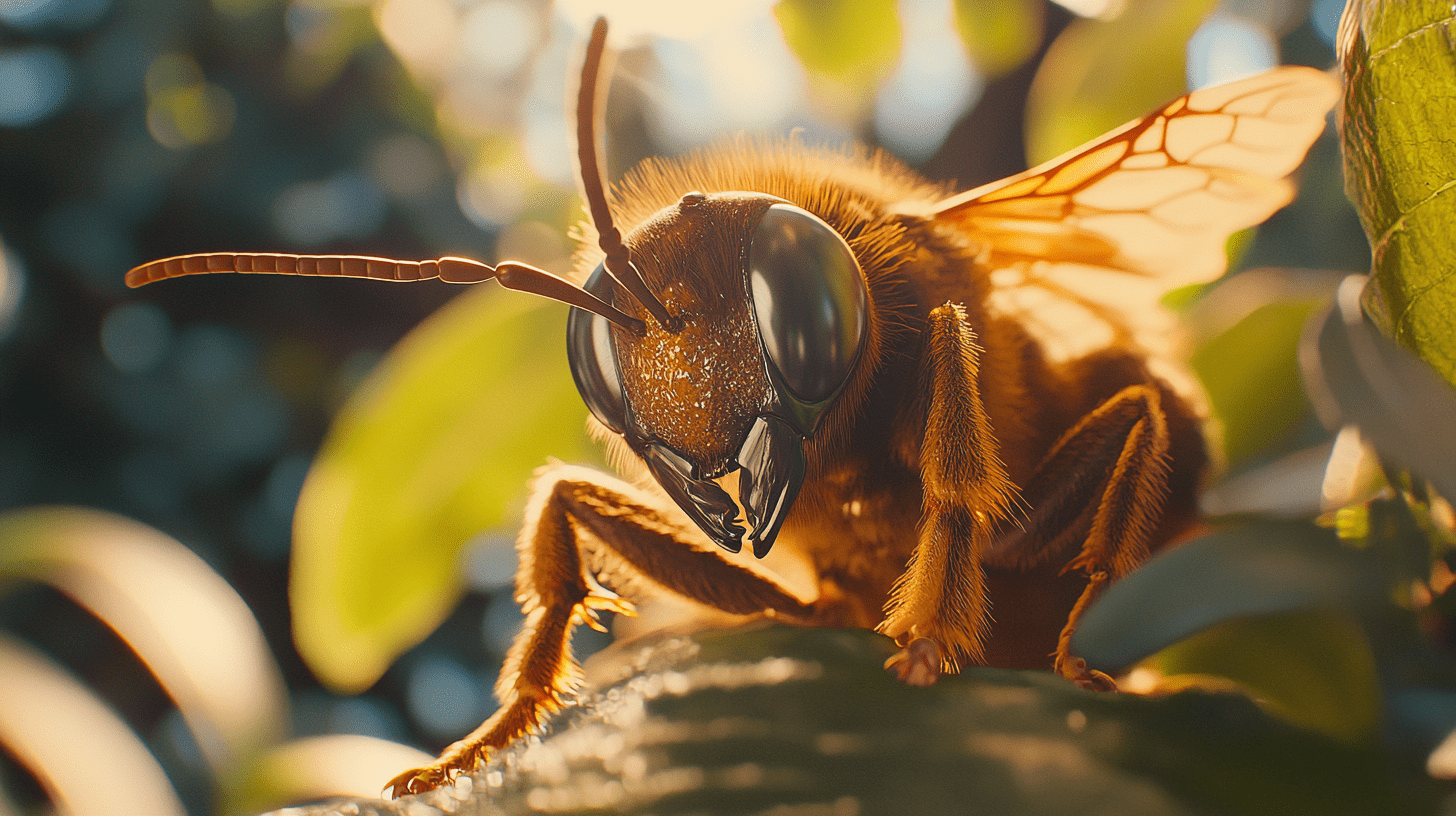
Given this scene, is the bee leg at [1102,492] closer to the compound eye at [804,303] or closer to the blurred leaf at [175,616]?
the compound eye at [804,303]

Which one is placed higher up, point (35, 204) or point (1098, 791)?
point (35, 204)

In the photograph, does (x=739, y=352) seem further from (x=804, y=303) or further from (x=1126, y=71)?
(x=1126, y=71)

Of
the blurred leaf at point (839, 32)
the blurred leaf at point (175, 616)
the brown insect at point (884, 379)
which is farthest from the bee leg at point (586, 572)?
the blurred leaf at point (175, 616)

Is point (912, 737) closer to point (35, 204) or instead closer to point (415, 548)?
point (415, 548)

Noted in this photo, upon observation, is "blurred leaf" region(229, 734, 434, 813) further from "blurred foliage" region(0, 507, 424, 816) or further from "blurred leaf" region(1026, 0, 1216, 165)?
"blurred leaf" region(1026, 0, 1216, 165)

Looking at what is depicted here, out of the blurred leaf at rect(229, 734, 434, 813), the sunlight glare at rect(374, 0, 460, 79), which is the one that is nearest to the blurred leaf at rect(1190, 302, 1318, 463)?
the blurred leaf at rect(229, 734, 434, 813)

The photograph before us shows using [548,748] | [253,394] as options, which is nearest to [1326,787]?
[548,748]

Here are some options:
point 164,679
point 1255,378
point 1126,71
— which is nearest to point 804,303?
point 1255,378
